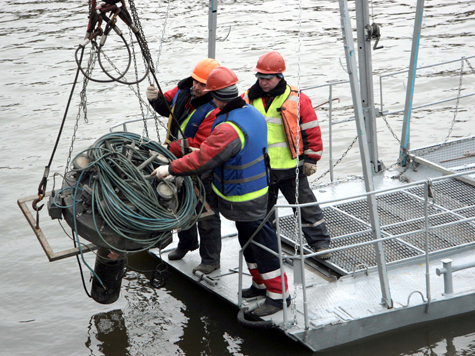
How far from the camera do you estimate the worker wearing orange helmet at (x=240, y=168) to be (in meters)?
4.98

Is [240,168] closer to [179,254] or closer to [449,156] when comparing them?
[179,254]

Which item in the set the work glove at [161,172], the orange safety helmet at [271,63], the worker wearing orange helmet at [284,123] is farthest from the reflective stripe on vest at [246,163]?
the orange safety helmet at [271,63]

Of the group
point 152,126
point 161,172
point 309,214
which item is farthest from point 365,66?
point 152,126

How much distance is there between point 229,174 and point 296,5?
52.5 feet

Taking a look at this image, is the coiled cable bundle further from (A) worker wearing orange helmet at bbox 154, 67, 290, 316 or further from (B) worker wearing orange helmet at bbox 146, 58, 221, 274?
(B) worker wearing orange helmet at bbox 146, 58, 221, 274

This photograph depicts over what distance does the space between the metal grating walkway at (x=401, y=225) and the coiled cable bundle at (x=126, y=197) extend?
168cm

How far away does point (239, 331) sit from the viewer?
237 inches

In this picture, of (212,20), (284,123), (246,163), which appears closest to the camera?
(246,163)

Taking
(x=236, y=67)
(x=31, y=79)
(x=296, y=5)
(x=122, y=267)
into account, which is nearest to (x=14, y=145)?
(x=31, y=79)

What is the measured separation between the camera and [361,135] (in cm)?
506

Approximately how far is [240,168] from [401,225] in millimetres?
2589

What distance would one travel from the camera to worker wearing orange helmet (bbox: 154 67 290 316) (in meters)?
4.98

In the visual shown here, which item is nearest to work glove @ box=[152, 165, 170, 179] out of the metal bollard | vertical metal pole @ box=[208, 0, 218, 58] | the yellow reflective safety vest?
the yellow reflective safety vest

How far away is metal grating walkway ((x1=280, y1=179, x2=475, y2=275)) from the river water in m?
0.82
